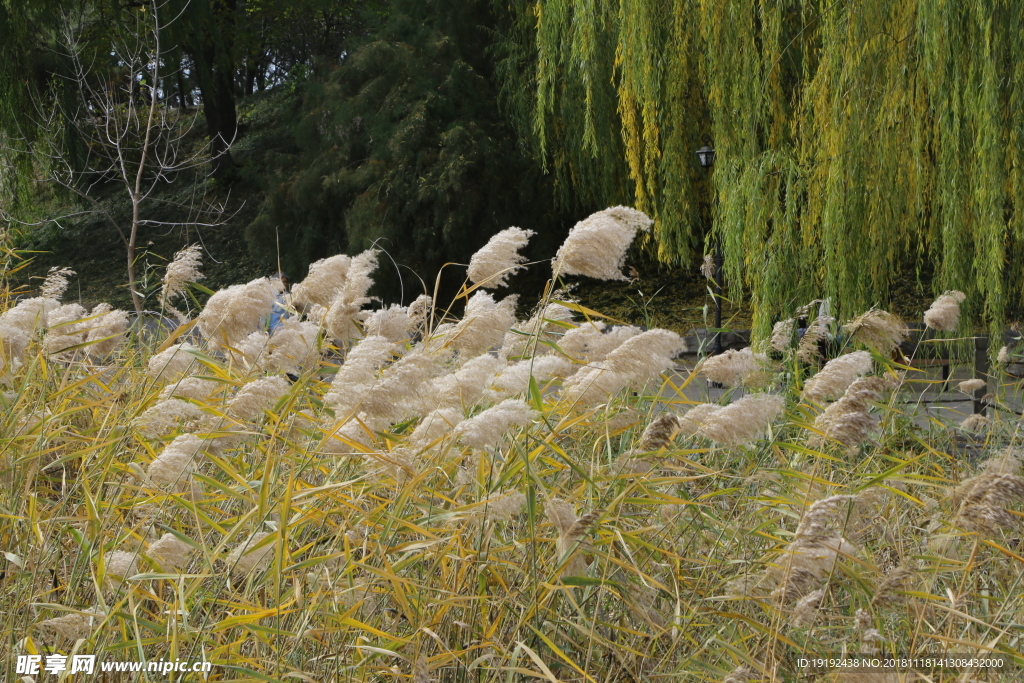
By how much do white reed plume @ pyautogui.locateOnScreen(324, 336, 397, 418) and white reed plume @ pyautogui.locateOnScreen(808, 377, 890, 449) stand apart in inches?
35.2

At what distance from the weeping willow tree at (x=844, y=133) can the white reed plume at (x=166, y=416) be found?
3383mm

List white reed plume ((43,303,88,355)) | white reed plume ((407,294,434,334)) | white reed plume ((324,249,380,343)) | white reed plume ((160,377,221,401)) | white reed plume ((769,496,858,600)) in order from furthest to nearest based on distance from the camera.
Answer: white reed plume ((407,294,434,334)) < white reed plume ((43,303,88,355)) < white reed plume ((324,249,380,343)) < white reed plume ((160,377,221,401)) < white reed plume ((769,496,858,600))

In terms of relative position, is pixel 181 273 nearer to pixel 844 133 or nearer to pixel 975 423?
pixel 975 423

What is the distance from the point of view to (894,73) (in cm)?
454

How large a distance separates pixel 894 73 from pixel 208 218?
566 inches

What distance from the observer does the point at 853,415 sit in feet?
5.20

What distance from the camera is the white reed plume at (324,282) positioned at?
236 cm

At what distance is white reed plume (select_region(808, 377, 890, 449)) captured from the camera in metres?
1.59

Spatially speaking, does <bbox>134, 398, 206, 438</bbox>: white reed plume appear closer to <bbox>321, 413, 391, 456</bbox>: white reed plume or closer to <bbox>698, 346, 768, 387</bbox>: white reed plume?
<bbox>321, 413, 391, 456</bbox>: white reed plume

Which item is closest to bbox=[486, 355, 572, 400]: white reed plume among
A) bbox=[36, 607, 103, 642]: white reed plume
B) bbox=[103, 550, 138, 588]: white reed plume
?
bbox=[103, 550, 138, 588]: white reed plume

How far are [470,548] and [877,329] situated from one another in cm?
163

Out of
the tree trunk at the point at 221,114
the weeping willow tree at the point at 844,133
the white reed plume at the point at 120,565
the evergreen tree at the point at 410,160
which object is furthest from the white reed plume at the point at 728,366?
the tree trunk at the point at 221,114

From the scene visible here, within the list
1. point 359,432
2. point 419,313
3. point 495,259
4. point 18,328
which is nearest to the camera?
point 359,432

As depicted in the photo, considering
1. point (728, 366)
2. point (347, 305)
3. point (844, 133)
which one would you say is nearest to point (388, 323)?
point (347, 305)
